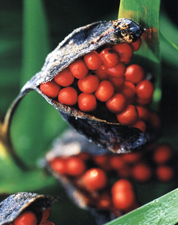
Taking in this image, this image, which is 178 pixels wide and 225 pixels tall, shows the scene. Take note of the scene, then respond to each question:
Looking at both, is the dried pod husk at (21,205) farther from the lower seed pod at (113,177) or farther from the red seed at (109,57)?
the red seed at (109,57)

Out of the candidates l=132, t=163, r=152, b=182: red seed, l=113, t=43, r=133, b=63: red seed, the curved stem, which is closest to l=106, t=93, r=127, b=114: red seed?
l=113, t=43, r=133, b=63: red seed

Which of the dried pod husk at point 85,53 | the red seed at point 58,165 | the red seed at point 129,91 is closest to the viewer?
the dried pod husk at point 85,53

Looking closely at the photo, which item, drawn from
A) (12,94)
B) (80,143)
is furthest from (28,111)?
(80,143)

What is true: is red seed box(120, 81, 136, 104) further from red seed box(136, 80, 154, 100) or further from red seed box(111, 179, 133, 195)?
red seed box(111, 179, 133, 195)

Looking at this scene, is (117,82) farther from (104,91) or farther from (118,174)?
(118,174)

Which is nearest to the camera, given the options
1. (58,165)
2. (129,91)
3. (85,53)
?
(85,53)

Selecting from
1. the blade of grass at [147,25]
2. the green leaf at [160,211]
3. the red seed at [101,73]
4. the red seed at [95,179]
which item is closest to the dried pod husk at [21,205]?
the red seed at [95,179]

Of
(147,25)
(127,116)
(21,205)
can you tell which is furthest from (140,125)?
(21,205)

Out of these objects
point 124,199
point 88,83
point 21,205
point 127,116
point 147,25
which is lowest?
point 124,199
